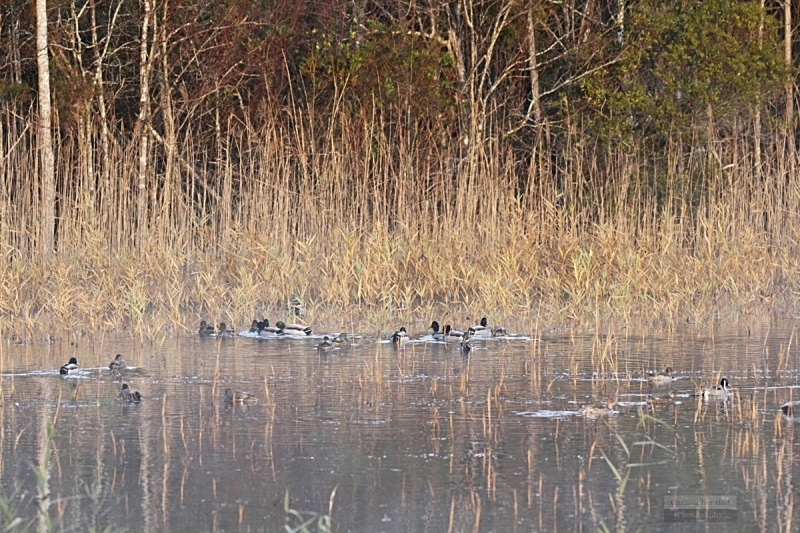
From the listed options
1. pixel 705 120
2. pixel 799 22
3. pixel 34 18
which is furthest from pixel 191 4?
pixel 799 22

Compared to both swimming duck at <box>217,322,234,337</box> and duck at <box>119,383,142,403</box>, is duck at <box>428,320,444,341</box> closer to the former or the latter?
swimming duck at <box>217,322,234,337</box>

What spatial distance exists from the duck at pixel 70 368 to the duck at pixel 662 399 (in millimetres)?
2722

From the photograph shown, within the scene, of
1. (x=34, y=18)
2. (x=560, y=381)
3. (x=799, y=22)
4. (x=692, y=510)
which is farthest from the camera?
(x=799, y=22)

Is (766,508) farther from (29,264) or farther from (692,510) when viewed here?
(29,264)

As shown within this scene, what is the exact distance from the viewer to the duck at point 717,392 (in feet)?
18.2

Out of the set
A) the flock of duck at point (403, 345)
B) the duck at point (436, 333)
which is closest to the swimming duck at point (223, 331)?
the flock of duck at point (403, 345)

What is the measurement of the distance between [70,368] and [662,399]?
Result: 9.15 ft

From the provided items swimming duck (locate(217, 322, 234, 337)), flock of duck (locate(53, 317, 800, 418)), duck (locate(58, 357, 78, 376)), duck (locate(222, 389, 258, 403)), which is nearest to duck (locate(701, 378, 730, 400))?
flock of duck (locate(53, 317, 800, 418))

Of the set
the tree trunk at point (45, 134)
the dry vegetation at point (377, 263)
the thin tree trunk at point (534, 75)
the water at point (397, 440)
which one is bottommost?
the water at point (397, 440)

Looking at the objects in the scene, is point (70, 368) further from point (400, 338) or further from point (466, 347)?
point (466, 347)

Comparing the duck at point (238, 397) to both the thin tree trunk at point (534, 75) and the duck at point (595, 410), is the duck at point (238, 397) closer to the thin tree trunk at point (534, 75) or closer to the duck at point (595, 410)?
the duck at point (595, 410)

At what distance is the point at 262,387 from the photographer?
19.5 feet

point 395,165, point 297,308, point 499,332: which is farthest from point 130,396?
point 395,165

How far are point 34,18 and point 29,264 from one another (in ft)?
21.3
